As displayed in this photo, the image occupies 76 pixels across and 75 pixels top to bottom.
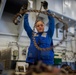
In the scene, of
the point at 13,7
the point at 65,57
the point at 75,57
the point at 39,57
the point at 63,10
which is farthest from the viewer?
the point at 75,57

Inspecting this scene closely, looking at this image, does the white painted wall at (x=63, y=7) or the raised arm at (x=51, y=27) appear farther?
the white painted wall at (x=63, y=7)

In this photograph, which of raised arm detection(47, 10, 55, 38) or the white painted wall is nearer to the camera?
raised arm detection(47, 10, 55, 38)

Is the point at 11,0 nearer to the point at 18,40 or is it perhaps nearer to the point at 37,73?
the point at 18,40

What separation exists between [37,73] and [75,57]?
3.76m

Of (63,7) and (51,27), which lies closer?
(51,27)

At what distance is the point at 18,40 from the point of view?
2.82 m

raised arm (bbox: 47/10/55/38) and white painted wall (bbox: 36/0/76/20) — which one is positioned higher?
white painted wall (bbox: 36/0/76/20)

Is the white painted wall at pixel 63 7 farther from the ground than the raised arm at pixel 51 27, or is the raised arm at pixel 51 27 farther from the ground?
the white painted wall at pixel 63 7

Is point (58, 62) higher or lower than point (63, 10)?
lower

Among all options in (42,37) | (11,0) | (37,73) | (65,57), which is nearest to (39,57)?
(42,37)

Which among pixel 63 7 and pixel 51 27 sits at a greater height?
pixel 63 7

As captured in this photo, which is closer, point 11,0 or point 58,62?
point 11,0

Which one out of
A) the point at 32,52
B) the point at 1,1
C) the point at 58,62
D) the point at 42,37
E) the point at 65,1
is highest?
the point at 65,1

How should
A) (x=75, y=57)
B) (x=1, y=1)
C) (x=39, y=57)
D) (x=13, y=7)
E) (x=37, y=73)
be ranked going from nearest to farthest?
1. (x=37, y=73)
2. (x=39, y=57)
3. (x=1, y=1)
4. (x=13, y=7)
5. (x=75, y=57)
